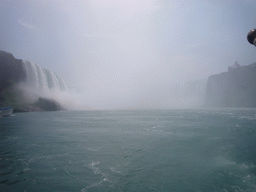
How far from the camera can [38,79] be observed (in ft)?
208

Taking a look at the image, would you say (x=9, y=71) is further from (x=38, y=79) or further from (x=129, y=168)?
(x=129, y=168)

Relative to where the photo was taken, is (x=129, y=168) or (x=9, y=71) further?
(x=9, y=71)

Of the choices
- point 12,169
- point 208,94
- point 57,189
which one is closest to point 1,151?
point 12,169

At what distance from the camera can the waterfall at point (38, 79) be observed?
204 ft

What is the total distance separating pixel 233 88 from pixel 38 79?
109 meters

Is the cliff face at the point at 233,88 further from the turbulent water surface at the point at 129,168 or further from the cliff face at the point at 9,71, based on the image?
the cliff face at the point at 9,71

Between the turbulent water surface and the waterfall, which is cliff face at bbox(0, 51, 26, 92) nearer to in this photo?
the waterfall

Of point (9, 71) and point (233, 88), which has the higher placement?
point (9, 71)

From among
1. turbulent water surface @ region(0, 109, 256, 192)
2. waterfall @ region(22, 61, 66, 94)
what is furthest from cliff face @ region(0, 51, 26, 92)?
turbulent water surface @ region(0, 109, 256, 192)

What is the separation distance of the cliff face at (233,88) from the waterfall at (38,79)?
94.5 meters

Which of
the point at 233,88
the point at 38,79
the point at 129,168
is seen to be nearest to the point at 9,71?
the point at 38,79

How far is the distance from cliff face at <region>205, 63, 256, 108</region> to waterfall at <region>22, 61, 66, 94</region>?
94.5 m

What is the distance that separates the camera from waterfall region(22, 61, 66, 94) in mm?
62188

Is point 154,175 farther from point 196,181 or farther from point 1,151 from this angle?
point 1,151
